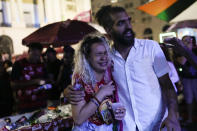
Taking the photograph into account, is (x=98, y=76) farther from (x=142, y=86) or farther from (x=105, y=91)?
(x=142, y=86)

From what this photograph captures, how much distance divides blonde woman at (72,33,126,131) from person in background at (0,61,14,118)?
318 centimetres

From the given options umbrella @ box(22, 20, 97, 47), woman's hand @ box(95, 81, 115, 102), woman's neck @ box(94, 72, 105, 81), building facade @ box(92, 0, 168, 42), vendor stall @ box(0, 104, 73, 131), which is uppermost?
building facade @ box(92, 0, 168, 42)

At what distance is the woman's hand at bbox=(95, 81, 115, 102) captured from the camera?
67.3 inches

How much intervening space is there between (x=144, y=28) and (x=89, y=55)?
29.8 m

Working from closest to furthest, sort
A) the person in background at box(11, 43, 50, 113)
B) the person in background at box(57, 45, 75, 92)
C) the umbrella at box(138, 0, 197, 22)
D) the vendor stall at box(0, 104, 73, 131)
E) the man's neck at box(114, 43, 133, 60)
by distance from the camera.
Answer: the man's neck at box(114, 43, 133, 60) < the vendor stall at box(0, 104, 73, 131) < the person in background at box(11, 43, 50, 113) < the person in background at box(57, 45, 75, 92) < the umbrella at box(138, 0, 197, 22)

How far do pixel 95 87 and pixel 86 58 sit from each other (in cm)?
29

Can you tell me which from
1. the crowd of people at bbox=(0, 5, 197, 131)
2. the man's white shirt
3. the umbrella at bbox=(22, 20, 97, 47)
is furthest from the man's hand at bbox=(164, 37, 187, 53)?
the umbrella at bbox=(22, 20, 97, 47)

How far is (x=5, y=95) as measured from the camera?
4531 millimetres

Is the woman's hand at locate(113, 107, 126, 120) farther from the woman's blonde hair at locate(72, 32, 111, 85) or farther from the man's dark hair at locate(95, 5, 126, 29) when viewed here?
the man's dark hair at locate(95, 5, 126, 29)

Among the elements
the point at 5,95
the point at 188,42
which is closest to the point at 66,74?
the point at 5,95

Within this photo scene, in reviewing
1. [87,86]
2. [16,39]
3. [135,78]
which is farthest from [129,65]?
[16,39]

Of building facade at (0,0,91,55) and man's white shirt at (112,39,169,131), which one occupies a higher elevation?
building facade at (0,0,91,55)

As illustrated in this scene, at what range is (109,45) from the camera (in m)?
2.04

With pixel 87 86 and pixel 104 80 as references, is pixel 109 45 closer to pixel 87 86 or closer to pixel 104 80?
pixel 104 80
